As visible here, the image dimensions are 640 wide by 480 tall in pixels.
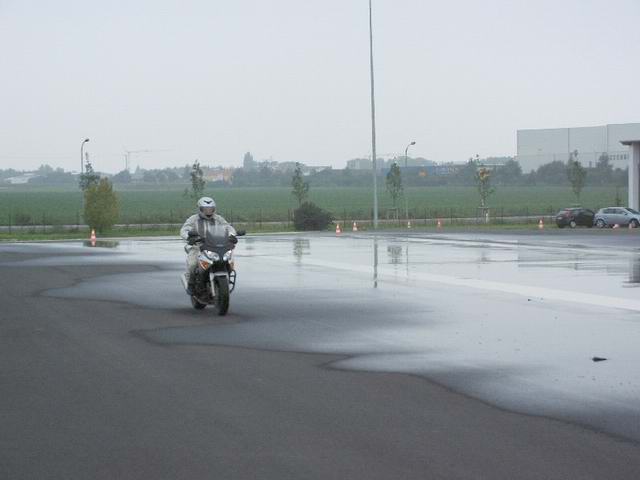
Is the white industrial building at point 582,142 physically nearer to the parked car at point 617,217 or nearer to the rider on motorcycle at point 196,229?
the parked car at point 617,217

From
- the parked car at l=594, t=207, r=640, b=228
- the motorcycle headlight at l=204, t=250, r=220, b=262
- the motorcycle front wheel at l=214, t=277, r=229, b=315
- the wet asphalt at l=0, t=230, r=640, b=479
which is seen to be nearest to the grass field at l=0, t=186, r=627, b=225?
the parked car at l=594, t=207, r=640, b=228

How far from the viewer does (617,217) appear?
2579 inches

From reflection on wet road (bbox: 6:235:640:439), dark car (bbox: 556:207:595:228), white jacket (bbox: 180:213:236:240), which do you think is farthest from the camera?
dark car (bbox: 556:207:595:228)

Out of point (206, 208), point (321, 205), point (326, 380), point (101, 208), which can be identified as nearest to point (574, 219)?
point (101, 208)

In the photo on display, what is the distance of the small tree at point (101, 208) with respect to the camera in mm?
61406

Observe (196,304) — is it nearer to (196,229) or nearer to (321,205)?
(196,229)

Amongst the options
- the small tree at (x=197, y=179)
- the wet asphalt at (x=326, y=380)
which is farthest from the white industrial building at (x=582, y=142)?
the wet asphalt at (x=326, y=380)

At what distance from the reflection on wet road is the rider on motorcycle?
781 millimetres

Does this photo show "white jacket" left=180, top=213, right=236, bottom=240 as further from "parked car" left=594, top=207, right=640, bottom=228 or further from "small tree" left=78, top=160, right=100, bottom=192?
"small tree" left=78, top=160, right=100, bottom=192

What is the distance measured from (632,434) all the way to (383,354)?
476cm

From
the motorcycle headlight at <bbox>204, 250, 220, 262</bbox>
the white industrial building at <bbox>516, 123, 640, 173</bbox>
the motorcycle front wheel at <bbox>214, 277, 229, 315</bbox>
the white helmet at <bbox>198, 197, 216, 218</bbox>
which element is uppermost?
the white industrial building at <bbox>516, 123, 640, 173</bbox>

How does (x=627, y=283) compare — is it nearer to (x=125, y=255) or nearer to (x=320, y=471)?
(x=320, y=471)

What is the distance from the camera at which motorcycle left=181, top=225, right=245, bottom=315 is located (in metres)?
17.5

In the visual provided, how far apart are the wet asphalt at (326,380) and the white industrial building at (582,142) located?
13184 cm
